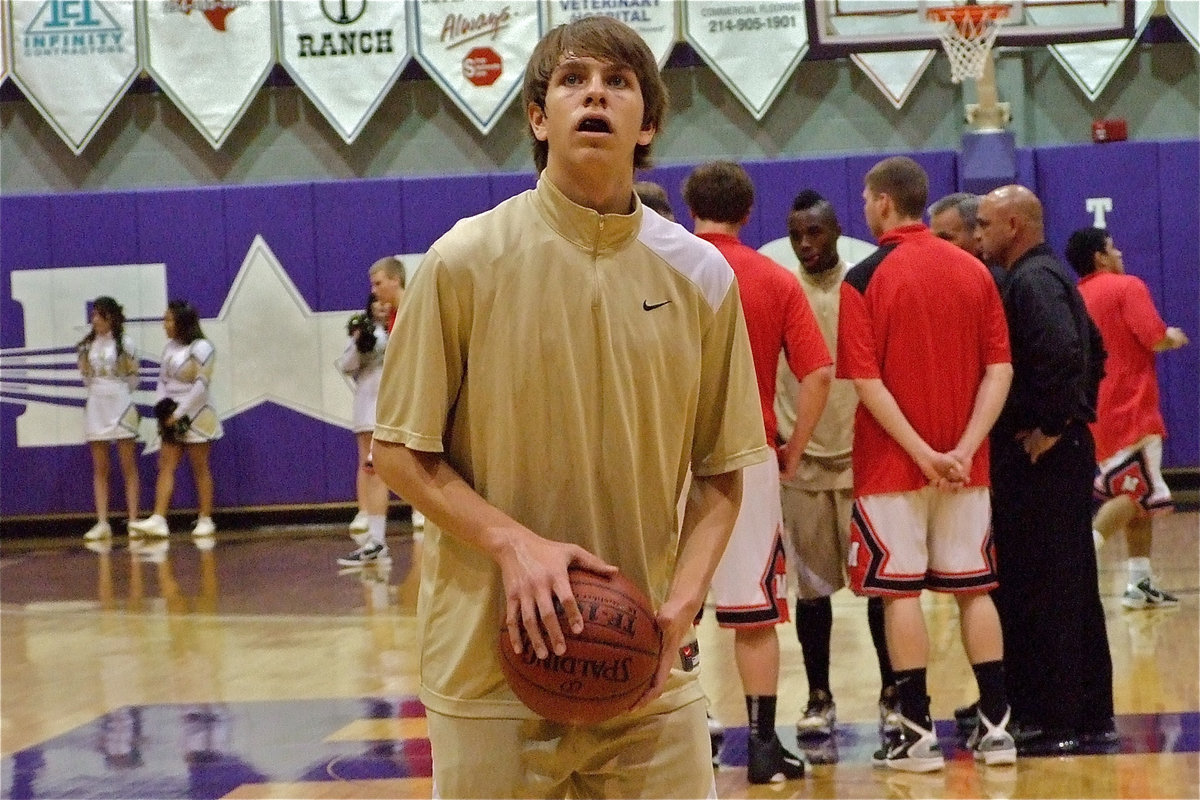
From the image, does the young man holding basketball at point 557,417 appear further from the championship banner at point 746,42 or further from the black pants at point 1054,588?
the championship banner at point 746,42

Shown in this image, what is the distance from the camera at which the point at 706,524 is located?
2.34 metres

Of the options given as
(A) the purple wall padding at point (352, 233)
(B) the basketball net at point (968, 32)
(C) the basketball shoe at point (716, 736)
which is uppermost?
(B) the basketball net at point (968, 32)

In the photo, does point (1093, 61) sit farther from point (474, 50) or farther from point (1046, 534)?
point (1046, 534)

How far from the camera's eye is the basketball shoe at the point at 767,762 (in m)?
4.57

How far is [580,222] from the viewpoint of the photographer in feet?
7.36

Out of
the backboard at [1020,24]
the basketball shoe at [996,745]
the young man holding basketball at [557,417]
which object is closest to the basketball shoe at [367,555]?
the backboard at [1020,24]

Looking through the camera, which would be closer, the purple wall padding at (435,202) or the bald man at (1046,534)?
the bald man at (1046,534)

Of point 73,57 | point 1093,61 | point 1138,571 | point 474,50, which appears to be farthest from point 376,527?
point 1093,61

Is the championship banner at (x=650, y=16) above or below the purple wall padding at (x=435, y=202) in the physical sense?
above

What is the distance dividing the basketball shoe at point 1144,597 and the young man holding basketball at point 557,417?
537 cm

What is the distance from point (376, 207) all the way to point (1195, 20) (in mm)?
6764

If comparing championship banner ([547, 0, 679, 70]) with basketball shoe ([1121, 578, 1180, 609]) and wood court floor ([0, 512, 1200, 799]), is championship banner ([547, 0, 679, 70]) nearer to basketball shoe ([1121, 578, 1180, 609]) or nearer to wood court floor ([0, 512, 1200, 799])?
wood court floor ([0, 512, 1200, 799])

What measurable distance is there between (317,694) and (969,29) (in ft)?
20.2

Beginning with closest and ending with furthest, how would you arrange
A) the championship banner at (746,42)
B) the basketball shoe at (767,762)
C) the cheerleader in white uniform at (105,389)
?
the basketball shoe at (767,762), the cheerleader in white uniform at (105,389), the championship banner at (746,42)
